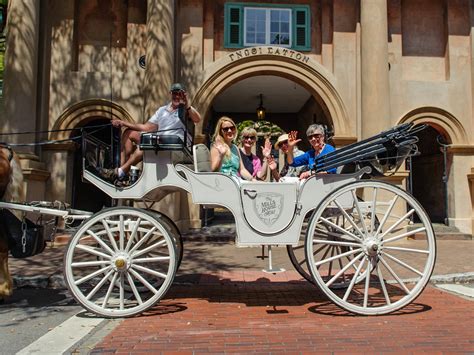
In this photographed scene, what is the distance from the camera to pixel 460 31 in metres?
12.6

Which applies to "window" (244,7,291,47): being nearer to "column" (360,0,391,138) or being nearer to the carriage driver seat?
"column" (360,0,391,138)

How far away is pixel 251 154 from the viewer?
5582 mm

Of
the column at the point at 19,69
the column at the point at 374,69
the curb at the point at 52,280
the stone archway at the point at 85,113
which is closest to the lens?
the curb at the point at 52,280

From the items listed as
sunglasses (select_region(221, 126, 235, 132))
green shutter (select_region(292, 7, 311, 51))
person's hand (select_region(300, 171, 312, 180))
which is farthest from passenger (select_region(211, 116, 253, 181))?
green shutter (select_region(292, 7, 311, 51))

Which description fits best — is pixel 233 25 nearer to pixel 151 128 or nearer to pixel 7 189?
pixel 151 128

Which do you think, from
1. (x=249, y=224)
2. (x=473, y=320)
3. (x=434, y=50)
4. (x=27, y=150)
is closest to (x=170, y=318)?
(x=249, y=224)

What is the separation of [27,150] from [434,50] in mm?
11346

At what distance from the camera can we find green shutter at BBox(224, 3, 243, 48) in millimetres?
12289

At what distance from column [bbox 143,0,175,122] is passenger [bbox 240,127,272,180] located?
5869 mm

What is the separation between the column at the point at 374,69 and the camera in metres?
11.2

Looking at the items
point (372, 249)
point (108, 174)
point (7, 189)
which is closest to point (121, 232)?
point (108, 174)

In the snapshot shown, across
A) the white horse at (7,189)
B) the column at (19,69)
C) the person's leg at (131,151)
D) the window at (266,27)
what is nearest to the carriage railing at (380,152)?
the person's leg at (131,151)

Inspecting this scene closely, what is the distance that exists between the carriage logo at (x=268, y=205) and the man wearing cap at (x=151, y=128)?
3.61 feet

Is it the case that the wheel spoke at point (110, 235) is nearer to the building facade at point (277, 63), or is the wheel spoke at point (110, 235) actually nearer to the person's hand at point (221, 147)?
the person's hand at point (221, 147)
